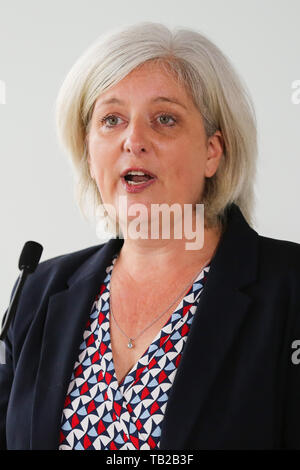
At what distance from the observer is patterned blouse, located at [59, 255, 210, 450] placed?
1.23m

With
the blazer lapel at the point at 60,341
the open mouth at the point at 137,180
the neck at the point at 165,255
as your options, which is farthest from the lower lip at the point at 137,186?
the blazer lapel at the point at 60,341

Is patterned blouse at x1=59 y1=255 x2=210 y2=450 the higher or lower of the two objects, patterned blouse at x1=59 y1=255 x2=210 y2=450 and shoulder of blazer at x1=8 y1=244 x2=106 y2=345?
the lower

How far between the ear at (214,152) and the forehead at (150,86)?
0.11 metres

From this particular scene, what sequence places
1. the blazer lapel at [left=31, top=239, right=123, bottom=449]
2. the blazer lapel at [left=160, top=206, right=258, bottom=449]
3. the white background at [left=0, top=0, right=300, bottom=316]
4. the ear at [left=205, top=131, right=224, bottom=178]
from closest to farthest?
the blazer lapel at [left=160, top=206, right=258, bottom=449], the blazer lapel at [left=31, top=239, right=123, bottom=449], the ear at [left=205, top=131, right=224, bottom=178], the white background at [left=0, top=0, right=300, bottom=316]

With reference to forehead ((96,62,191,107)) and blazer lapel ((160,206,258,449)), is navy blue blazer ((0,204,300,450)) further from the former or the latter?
forehead ((96,62,191,107))

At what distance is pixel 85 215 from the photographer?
160cm

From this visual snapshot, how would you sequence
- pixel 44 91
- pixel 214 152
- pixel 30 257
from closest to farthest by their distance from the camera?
pixel 30 257 → pixel 214 152 → pixel 44 91

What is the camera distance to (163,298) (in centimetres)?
138

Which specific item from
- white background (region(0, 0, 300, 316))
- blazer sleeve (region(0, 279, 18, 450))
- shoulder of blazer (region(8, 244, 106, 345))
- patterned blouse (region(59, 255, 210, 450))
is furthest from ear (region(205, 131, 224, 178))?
white background (region(0, 0, 300, 316))

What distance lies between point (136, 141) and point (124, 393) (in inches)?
18.5

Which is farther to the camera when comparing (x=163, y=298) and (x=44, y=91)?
(x=44, y=91)

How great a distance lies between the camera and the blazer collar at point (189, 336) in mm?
1197

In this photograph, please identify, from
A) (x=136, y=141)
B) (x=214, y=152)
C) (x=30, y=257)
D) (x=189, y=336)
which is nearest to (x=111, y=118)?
(x=136, y=141)

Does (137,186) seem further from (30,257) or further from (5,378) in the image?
(5,378)
